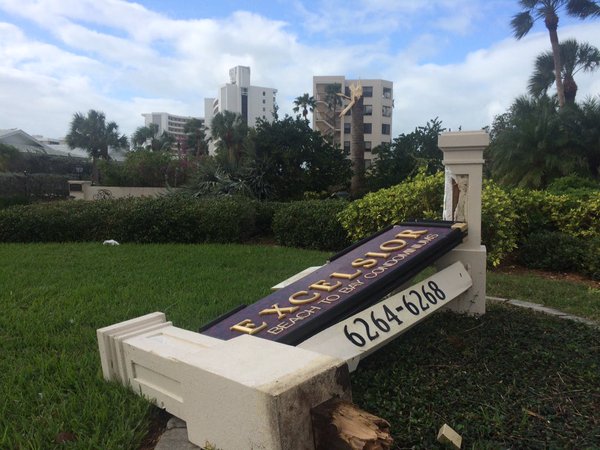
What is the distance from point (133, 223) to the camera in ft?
30.1

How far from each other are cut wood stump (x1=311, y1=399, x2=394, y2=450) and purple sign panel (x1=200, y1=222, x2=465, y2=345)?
30.3 inches

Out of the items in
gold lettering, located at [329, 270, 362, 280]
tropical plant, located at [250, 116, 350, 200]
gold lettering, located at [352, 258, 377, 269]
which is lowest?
gold lettering, located at [329, 270, 362, 280]

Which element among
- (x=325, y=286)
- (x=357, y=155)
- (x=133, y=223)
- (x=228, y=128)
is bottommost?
(x=133, y=223)

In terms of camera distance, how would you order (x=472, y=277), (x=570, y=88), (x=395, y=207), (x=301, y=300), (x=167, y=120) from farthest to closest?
(x=167, y=120) → (x=570, y=88) → (x=395, y=207) → (x=472, y=277) → (x=301, y=300)

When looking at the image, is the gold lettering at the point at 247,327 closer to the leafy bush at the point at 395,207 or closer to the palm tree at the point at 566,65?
the leafy bush at the point at 395,207

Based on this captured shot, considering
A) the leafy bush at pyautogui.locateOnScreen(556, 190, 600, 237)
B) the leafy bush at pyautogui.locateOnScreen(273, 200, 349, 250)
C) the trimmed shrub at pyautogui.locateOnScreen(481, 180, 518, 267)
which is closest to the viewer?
the trimmed shrub at pyautogui.locateOnScreen(481, 180, 518, 267)

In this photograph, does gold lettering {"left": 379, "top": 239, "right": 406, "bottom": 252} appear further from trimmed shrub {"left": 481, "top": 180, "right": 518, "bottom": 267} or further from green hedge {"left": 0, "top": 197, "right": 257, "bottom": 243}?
green hedge {"left": 0, "top": 197, "right": 257, "bottom": 243}

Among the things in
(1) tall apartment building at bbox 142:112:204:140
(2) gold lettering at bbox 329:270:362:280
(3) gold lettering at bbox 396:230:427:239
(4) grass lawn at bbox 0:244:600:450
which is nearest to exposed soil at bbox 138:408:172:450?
(4) grass lawn at bbox 0:244:600:450

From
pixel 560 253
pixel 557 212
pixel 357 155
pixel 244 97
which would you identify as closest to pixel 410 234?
pixel 560 253

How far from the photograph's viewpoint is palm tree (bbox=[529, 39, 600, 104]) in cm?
2313

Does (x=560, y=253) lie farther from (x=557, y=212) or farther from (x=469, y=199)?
(x=469, y=199)

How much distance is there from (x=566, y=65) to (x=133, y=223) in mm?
24669

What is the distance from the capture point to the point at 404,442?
194 centimetres

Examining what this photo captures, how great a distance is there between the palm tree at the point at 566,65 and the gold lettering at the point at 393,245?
77.0 ft
